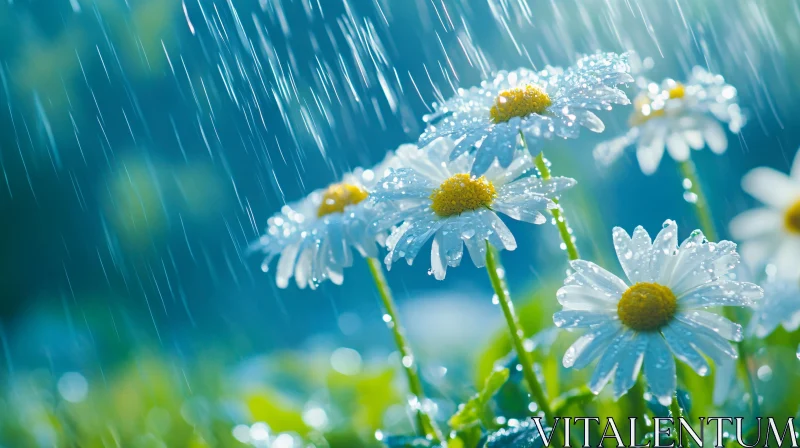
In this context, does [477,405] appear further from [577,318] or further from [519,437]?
[577,318]

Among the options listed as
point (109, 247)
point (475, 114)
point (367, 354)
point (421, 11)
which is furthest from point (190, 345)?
point (475, 114)

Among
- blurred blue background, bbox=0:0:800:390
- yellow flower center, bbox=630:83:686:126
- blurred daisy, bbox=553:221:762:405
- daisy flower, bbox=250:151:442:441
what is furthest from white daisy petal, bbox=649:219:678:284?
blurred blue background, bbox=0:0:800:390

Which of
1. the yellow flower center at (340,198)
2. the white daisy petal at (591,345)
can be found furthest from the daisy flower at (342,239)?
the white daisy petal at (591,345)

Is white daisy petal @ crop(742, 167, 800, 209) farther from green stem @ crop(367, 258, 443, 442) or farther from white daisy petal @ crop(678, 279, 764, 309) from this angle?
green stem @ crop(367, 258, 443, 442)

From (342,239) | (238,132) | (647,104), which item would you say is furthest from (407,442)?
(238,132)

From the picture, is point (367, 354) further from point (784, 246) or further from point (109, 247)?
point (784, 246)

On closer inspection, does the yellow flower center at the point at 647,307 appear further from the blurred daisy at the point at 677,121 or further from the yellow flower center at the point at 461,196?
the blurred daisy at the point at 677,121
